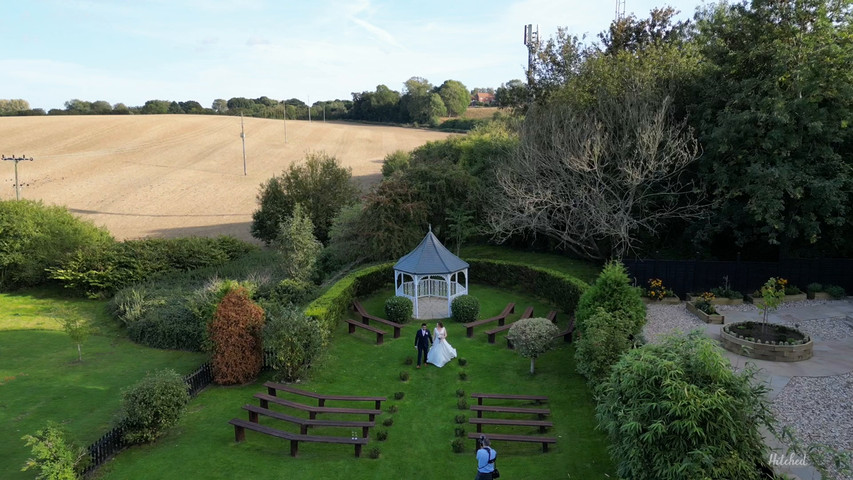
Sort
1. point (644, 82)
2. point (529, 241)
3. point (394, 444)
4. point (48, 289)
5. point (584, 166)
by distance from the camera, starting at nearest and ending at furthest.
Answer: point (394, 444) → point (584, 166) → point (644, 82) → point (48, 289) → point (529, 241)

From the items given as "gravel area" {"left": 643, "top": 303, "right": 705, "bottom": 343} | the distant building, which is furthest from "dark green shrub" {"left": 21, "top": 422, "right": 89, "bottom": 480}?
the distant building

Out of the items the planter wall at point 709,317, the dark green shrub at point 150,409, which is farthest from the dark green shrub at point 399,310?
the planter wall at point 709,317

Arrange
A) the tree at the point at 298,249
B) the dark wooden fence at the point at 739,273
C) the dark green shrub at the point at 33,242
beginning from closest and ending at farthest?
the dark wooden fence at the point at 739,273 → the tree at the point at 298,249 → the dark green shrub at the point at 33,242

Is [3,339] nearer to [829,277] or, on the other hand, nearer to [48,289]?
[48,289]

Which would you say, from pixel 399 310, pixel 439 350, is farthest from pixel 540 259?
pixel 439 350

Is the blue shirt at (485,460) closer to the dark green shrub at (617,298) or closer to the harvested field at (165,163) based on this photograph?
the dark green shrub at (617,298)

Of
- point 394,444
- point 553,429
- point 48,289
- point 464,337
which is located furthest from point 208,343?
point 48,289
